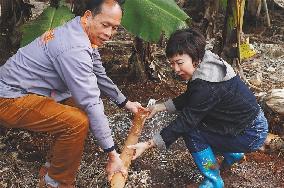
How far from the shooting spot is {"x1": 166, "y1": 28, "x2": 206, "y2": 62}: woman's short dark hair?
243cm

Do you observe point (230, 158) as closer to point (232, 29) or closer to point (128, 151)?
point (128, 151)

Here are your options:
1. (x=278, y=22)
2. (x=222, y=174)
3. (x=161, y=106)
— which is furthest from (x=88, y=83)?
(x=278, y=22)

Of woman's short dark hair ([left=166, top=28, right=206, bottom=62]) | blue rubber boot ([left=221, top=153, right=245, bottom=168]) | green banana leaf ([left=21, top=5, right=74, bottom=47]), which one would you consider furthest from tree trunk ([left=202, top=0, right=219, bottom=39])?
woman's short dark hair ([left=166, top=28, right=206, bottom=62])

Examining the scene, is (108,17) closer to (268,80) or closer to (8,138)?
(8,138)

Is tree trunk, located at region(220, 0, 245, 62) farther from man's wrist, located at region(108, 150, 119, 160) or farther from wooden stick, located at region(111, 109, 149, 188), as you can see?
man's wrist, located at region(108, 150, 119, 160)

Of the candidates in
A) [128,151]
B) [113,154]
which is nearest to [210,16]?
[128,151]

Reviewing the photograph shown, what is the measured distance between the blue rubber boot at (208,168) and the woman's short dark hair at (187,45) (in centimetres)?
54

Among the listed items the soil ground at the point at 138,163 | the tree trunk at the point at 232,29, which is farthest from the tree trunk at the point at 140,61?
the tree trunk at the point at 232,29

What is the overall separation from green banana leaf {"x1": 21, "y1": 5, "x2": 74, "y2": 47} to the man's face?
0.68 m

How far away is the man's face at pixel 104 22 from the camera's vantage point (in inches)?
89.8

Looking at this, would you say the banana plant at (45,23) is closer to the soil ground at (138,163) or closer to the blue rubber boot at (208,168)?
the soil ground at (138,163)

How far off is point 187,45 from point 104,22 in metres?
0.44

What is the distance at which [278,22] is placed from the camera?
5676 millimetres

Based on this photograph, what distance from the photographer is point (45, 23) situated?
3035mm
